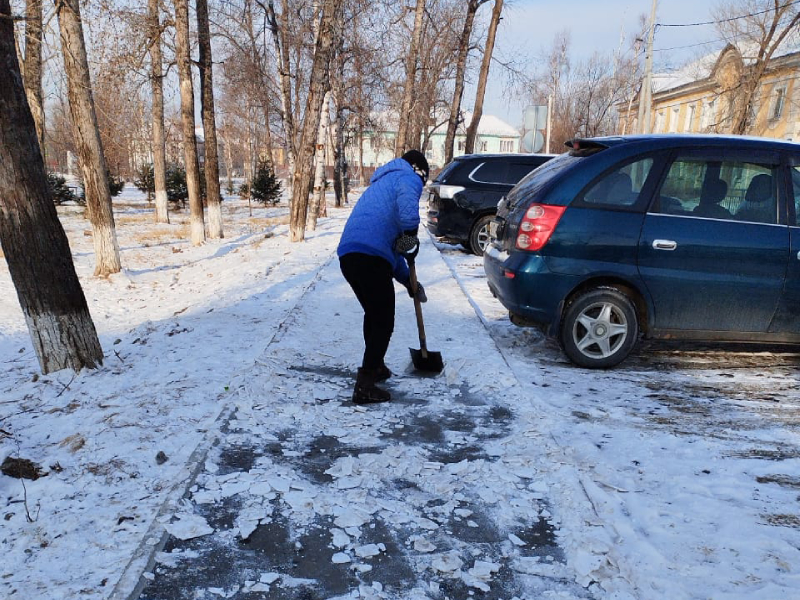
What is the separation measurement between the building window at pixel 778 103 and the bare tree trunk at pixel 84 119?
3592 centimetres

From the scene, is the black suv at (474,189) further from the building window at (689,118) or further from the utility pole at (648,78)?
the building window at (689,118)

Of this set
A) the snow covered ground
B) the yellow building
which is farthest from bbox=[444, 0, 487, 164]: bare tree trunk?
the snow covered ground

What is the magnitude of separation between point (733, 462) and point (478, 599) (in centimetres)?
196

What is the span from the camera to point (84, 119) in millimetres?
8711

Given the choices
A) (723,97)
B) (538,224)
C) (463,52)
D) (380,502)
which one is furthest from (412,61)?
(723,97)

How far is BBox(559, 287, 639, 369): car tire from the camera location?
14.7ft

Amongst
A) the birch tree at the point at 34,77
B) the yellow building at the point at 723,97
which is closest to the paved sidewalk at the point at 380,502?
the birch tree at the point at 34,77

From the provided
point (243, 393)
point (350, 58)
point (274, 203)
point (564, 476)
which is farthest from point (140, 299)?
point (274, 203)

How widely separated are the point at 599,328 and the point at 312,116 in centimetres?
970

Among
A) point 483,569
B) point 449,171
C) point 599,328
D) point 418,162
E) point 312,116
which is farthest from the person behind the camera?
point 312,116

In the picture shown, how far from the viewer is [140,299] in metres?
8.93

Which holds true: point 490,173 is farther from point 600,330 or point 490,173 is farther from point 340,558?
point 340,558

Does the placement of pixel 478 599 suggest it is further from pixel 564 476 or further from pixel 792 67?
pixel 792 67

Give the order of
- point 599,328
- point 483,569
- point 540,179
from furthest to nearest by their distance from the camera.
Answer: point 540,179, point 599,328, point 483,569
